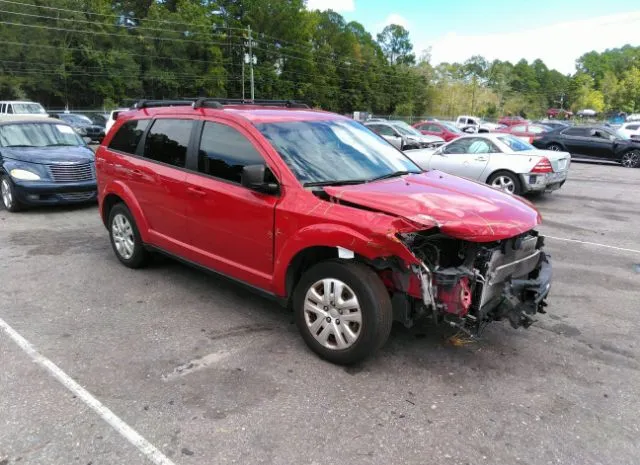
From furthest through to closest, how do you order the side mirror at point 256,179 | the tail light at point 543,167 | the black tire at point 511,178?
the black tire at point 511,178 < the tail light at point 543,167 < the side mirror at point 256,179

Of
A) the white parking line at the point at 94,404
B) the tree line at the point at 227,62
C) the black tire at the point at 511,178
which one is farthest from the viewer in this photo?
the tree line at the point at 227,62

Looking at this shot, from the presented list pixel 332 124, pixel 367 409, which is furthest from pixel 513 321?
pixel 332 124

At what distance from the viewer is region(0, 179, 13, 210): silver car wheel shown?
349 inches

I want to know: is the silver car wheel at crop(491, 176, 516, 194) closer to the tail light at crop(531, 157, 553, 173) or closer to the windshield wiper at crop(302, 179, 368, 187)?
the tail light at crop(531, 157, 553, 173)

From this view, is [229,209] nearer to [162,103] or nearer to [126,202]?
[126,202]

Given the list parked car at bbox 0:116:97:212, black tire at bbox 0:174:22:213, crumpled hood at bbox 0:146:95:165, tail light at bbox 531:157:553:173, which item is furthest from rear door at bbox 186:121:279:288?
tail light at bbox 531:157:553:173

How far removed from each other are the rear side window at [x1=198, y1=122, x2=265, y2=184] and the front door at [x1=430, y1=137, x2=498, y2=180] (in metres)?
7.80

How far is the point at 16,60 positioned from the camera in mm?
50219

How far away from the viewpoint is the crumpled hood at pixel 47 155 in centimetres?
890

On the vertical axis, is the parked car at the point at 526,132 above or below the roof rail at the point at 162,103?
below

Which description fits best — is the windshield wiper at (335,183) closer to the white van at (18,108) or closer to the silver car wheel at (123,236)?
the silver car wheel at (123,236)

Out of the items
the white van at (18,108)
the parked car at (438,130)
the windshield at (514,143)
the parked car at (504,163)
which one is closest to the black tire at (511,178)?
the parked car at (504,163)

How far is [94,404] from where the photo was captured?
10.5 feet

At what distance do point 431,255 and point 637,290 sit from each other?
3.35m
